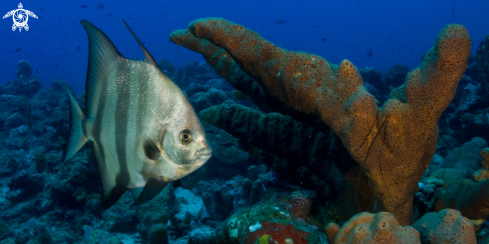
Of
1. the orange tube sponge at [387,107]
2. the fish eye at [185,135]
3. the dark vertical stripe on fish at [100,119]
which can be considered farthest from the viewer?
the orange tube sponge at [387,107]

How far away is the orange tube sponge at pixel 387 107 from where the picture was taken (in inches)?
80.7

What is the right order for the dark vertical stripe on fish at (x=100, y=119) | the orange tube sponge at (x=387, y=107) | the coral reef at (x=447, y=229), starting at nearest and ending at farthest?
the dark vertical stripe on fish at (x=100, y=119), the coral reef at (x=447, y=229), the orange tube sponge at (x=387, y=107)

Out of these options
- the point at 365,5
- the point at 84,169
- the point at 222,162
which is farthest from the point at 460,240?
the point at 365,5

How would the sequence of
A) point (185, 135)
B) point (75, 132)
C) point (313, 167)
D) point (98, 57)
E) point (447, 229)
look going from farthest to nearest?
point (313, 167) → point (447, 229) → point (75, 132) → point (98, 57) → point (185, 135)

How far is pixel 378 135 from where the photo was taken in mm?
2205

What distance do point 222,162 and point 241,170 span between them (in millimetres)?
703

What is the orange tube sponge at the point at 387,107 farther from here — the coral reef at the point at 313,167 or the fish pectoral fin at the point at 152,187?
the fish pectoral fin at the point at 152,187

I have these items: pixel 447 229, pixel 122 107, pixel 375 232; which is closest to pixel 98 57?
pixel 122 107

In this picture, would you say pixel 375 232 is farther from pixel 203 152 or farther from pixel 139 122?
pixel 139 122

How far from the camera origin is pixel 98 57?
152cm

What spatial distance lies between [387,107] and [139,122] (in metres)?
1.85

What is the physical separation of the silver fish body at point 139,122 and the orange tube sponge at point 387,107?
4.08 ft

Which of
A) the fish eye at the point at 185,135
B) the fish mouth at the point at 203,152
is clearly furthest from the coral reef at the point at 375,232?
the fish eye at the point at 185,135

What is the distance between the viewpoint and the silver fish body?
1.42 m
